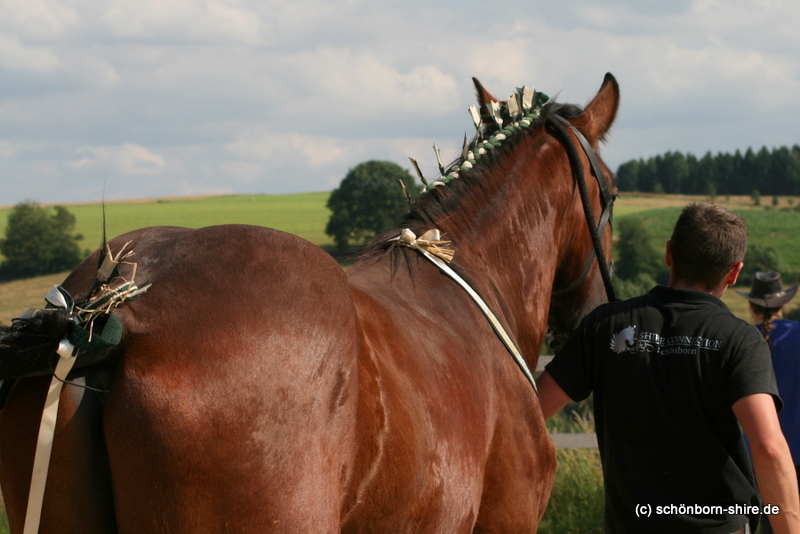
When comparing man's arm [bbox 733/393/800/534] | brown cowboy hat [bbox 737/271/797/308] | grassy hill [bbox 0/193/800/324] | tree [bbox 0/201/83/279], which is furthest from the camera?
tree [bbox 0/201/83/279]

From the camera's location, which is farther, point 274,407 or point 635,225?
point 635,225

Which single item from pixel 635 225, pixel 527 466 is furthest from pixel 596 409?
pixel 635 225

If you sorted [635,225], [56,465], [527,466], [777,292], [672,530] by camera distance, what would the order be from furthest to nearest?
[635,225] < [777,292] < [527,466] < [672,530] < [56,465]

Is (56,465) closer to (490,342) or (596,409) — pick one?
(490,342)

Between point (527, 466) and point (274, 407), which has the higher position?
point (274, 407)

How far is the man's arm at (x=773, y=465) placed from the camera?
2.27m

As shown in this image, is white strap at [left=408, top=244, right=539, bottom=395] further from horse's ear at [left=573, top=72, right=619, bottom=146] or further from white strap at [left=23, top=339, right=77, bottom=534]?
white strap at [left=23, top=339, right=77, bottom=534]

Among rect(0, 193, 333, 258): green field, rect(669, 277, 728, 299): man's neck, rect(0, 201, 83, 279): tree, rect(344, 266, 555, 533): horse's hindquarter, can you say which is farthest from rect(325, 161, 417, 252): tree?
rect(669, 277, 728, 299): man's neck

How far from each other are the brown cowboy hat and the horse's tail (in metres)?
4.13

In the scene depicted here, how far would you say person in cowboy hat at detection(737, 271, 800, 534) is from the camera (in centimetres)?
417

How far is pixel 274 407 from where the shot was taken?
178 cm

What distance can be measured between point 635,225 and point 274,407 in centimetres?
4627

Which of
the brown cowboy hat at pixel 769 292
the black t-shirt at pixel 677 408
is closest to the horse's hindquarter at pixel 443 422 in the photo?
the black t-shirt at pixel 677 408

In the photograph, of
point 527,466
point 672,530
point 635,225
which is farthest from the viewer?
point 635,225
